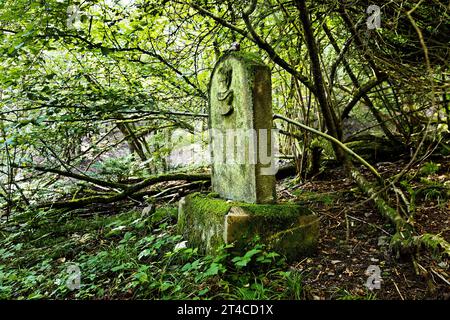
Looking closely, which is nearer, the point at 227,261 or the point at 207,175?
the point at 227,261

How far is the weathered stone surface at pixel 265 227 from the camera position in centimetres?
271

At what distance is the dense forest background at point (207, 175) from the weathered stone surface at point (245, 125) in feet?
1.67

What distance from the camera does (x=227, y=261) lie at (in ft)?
8.70

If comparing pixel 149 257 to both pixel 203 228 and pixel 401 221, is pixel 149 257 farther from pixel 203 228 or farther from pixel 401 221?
pixel 401 221

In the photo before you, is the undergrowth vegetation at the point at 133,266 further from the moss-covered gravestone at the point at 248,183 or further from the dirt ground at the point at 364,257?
the dirt ground at the point at 364,257

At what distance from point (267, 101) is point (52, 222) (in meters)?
4.00

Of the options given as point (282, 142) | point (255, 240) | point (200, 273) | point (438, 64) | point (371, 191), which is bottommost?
point (200, 273)

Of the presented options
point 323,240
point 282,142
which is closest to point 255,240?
point 323,240

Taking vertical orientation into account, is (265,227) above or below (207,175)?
below

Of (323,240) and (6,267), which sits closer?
(323,240)

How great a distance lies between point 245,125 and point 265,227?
3.20 ft

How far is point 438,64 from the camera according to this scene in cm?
339

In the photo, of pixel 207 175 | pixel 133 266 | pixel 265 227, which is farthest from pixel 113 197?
pixel 265 227

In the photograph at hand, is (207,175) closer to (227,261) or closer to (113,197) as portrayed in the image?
(113,197)
